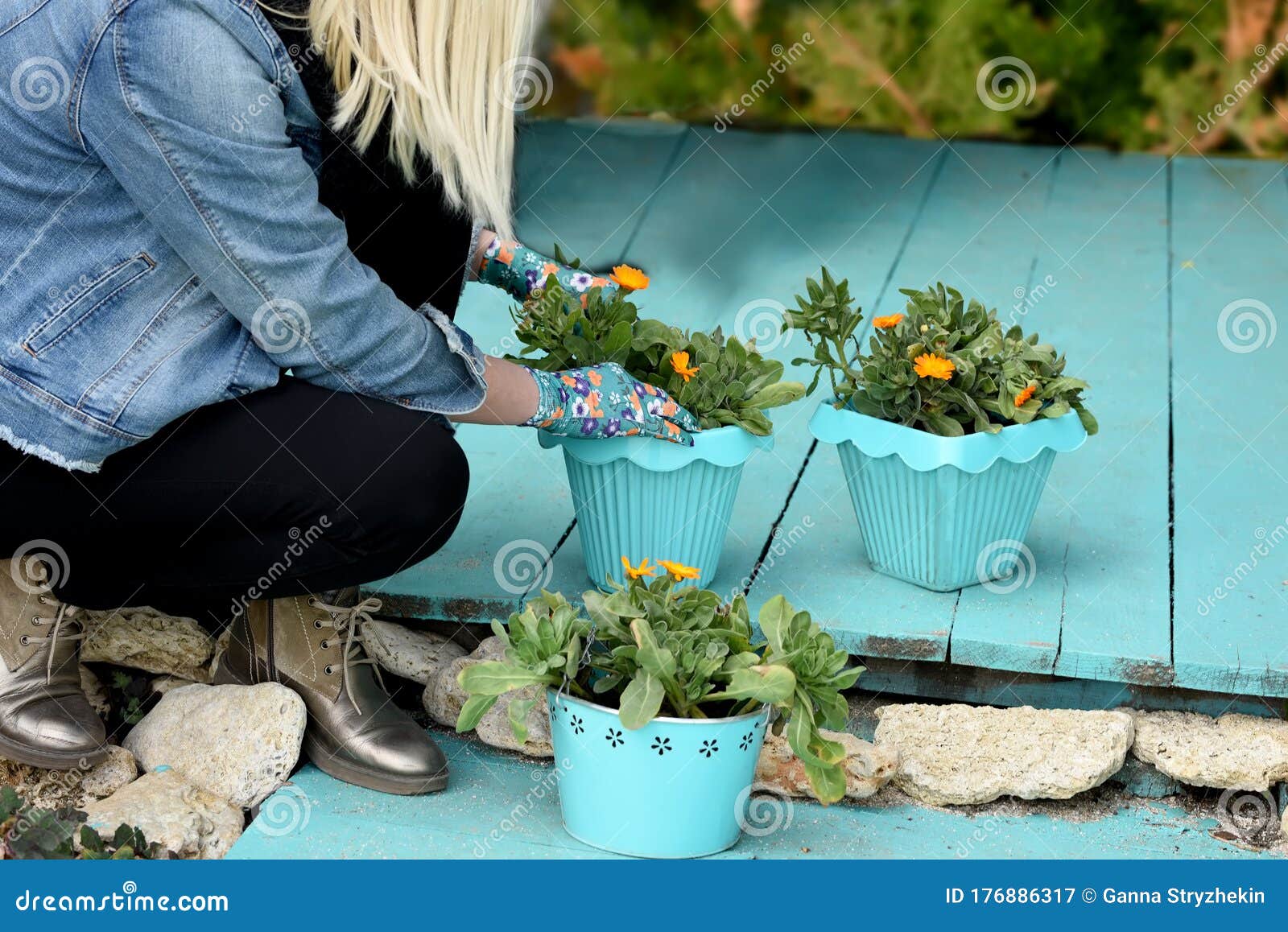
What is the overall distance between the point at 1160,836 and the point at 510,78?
123 centimetres

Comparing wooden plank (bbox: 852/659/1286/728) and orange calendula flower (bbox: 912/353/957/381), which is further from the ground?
orange calendula flower (bbox: 912/353/957/381)

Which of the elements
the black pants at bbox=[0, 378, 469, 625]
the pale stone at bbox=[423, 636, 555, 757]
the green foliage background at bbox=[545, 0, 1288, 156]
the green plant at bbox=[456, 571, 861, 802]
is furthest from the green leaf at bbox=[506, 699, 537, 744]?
the green foliage background at bbox=[545, 0, 1288, 156]

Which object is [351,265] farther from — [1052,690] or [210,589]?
[1052,690]

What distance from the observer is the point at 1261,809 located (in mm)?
1895

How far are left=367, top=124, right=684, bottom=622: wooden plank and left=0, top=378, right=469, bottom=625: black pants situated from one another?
10.9 inches

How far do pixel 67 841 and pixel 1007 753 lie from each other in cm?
116

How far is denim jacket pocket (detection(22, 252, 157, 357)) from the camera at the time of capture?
1657mm

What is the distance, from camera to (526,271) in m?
2.12

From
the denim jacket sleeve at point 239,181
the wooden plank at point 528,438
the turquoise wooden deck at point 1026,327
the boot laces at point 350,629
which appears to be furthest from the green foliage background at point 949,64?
the denim jacket sleeve at point 239,181

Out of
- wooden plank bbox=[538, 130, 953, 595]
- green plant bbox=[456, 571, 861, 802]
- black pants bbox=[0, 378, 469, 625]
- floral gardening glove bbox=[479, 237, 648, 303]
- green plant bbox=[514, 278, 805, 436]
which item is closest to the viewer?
green plant bbox=[456, 571, 861, 802]

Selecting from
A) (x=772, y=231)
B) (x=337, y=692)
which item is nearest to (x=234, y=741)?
(x=337, y=692)

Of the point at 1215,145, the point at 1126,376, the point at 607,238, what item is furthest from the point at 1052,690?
the point at 1215,145

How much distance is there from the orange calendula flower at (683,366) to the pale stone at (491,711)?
458 mm

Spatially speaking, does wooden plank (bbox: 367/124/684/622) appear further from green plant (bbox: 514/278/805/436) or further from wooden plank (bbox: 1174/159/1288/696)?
wooden plank (bbox: 1174/159/1288/696)
